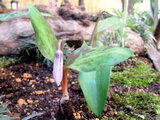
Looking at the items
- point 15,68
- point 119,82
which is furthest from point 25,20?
point 119,82

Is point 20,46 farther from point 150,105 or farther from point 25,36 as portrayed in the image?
point 150,105

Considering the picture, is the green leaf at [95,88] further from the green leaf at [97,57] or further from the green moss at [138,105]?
the green moss at [138,105]

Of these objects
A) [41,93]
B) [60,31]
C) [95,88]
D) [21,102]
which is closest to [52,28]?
[60,31]

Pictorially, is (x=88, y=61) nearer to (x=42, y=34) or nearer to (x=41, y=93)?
(x=42, y=34)

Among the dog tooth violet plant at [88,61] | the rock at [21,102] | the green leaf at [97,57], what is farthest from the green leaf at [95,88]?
the rock at [21,102]

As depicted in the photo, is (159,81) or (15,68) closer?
(159,81)

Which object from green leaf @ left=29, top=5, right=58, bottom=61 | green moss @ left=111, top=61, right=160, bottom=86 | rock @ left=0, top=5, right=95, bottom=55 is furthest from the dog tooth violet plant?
rock @ left=0, top=5, right=95, bottom=55
